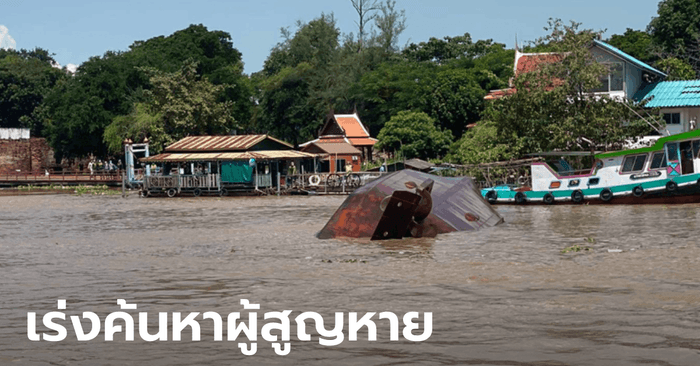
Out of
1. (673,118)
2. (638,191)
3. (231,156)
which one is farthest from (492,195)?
(231,156)

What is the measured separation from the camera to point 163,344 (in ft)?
31.3

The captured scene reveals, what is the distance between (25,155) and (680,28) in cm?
6707

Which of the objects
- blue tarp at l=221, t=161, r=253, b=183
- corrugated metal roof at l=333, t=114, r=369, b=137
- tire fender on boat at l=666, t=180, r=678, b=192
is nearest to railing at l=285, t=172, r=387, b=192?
blue tarp at l=221, t=161, r=253, b=183

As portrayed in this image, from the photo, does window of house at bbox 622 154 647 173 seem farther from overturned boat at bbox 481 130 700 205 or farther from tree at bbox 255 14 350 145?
tree at bbox 255 14 350 145

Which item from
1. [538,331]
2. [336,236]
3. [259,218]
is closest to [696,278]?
[538,331]

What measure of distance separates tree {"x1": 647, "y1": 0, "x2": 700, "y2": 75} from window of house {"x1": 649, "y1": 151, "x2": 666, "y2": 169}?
Answer: 1366 inches

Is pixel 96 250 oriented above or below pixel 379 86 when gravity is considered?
below

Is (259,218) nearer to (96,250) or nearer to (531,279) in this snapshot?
(96,250)

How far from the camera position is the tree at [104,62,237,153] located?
69000 millimetres

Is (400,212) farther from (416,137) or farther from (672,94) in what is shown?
(416,137)

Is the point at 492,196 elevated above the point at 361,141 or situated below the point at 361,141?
below

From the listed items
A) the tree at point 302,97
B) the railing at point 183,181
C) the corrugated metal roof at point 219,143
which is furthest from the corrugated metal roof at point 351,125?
the railing at point 183,181

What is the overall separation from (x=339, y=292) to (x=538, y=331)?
154 inches

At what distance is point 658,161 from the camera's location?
108 feet
